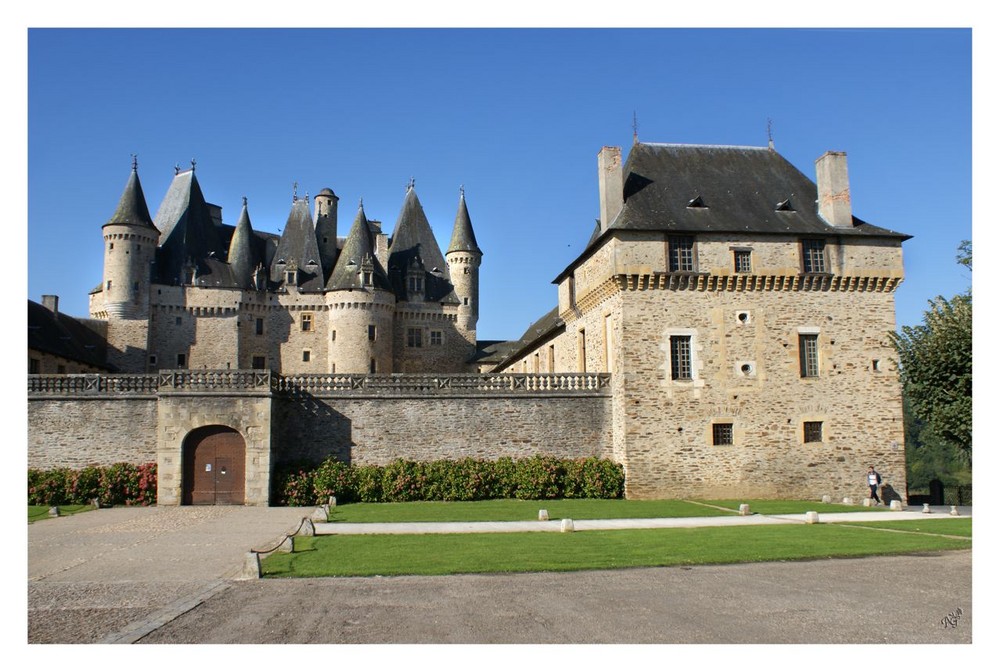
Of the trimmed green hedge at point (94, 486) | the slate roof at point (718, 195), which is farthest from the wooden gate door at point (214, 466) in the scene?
the slate roof at point (718, 195)

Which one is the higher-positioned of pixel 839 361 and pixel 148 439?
pixel 839 361

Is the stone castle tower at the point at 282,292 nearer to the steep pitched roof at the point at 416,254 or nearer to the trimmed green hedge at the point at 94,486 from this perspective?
the steep pitched roof at the point at 416,254

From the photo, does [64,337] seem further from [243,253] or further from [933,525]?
[933,525]

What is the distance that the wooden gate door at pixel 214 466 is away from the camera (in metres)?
24.4

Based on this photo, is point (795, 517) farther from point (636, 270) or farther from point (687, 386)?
point (636, 270)

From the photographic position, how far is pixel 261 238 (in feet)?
186

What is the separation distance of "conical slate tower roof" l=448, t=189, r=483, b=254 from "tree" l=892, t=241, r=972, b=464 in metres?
38.8

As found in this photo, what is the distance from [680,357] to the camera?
25.4 m

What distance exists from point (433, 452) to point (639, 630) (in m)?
17.6

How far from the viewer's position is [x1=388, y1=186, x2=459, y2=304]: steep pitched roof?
5625 cm

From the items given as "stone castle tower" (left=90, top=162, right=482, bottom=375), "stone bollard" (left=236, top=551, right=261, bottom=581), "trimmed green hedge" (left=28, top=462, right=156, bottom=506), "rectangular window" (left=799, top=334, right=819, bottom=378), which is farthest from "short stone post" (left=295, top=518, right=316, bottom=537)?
"stone castle tower" (left=90, top=162, right=482, bottom=375)

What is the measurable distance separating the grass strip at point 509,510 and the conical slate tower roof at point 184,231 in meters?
32.9

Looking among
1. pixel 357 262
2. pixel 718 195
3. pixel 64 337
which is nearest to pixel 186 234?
Result: pixel 357 262

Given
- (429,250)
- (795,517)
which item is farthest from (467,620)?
(429,250)
